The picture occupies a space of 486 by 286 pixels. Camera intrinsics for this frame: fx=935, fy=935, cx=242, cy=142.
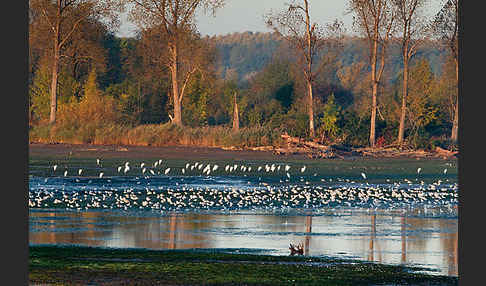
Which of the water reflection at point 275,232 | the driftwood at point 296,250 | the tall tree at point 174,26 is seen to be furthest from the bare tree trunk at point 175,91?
the driftwood at point 296,250

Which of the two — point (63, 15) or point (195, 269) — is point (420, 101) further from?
point (195, 269)

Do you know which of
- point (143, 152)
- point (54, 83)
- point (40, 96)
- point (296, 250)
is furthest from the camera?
point (40, 96)

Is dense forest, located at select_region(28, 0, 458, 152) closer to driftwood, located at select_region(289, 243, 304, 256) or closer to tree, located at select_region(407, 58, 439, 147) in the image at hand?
tree, located at select_region(407, 58, 439, 147)

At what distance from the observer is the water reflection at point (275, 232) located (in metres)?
16.7

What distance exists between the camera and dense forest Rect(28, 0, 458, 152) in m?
51.4

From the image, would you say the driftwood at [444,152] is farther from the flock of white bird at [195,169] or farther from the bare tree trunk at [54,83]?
the bare tree trunk at [54,83]

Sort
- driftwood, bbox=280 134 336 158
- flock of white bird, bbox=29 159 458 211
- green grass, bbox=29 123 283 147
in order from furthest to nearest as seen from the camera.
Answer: green grass, bbox=29 123 283 147, driftwood, bbox=280 134 336 158, flock of white bird, bbox=29 159 458 211

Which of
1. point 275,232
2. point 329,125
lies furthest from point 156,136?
point 275,232

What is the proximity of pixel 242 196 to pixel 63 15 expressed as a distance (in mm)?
37075

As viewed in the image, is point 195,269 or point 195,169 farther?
point 195,169

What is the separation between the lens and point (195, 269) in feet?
46.8

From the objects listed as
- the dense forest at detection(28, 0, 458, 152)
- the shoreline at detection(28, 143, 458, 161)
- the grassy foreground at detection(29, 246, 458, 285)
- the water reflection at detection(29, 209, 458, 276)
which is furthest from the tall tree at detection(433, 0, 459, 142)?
the grassy foreground at detection(29, 246, 458, 285)

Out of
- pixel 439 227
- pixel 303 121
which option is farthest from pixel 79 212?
pixel 303 121

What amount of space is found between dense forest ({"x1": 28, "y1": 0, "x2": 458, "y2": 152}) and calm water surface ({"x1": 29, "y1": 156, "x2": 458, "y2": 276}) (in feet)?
49.8
